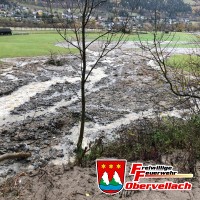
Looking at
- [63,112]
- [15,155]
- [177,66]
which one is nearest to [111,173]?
[15,155]

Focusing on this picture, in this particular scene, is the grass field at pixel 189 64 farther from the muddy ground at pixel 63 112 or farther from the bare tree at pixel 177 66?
the muddy ground at pixel 63 112

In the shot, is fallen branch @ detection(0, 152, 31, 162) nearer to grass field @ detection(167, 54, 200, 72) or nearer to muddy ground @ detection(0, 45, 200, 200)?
muddy ground @ detection(0, 45, 200, 200)

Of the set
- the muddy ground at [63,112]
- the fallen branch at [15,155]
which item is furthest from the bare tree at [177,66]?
the fallen branch at [15,155]

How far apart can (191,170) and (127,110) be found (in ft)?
32.2

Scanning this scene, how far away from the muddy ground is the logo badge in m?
0.75

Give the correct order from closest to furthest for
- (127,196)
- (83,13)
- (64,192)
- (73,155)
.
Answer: (127,196) → (64,192) → (83,13) → (73,155)

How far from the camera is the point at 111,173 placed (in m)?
6.77

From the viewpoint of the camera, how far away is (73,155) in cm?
1227

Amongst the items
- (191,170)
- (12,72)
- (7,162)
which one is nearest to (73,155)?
(7,162)

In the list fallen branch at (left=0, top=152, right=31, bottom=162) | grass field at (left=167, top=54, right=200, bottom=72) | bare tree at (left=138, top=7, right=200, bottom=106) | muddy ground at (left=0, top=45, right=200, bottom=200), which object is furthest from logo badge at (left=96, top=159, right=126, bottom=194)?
grass field at (left=167, top=54, right=200, bottom=72)

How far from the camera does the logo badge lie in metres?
6.73

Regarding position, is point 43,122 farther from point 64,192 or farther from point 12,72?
point 12,72

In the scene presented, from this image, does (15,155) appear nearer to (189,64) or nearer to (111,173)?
(111,173)

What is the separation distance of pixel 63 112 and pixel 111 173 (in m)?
10.8
